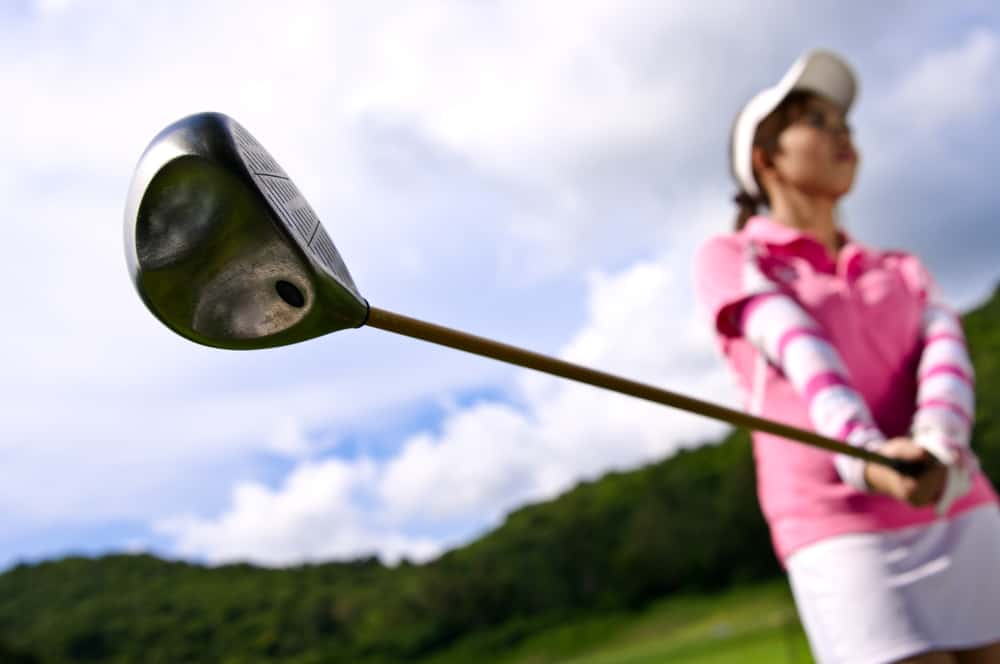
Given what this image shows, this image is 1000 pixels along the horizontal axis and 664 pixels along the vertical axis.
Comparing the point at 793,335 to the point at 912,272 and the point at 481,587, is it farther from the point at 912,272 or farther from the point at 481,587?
the point at 481,587

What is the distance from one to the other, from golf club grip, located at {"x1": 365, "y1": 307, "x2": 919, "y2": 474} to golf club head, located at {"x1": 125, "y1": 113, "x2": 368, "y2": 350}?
0.06 meters

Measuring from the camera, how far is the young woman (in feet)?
5.34

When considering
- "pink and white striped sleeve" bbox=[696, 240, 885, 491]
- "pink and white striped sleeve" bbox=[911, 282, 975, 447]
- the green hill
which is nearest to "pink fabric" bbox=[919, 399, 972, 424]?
"pink and white striped sleeve" bbox=[911, 282, 975, 447]

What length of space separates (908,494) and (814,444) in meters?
0.19

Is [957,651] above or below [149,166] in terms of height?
below

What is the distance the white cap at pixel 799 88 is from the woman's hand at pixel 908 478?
778 mm

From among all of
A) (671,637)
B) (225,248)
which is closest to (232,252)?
(225,248)

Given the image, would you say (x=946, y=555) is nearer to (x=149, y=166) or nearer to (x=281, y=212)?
(x=281, y=212)

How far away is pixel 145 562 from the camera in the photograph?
95.9ft

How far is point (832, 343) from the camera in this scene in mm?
1833

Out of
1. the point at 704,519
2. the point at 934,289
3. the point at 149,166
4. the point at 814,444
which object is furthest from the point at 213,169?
the point at 704,519

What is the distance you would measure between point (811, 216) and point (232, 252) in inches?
55.3

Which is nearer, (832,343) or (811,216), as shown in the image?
(832,343)

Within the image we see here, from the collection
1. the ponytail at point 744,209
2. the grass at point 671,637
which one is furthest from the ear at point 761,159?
the grass at point 671,637
